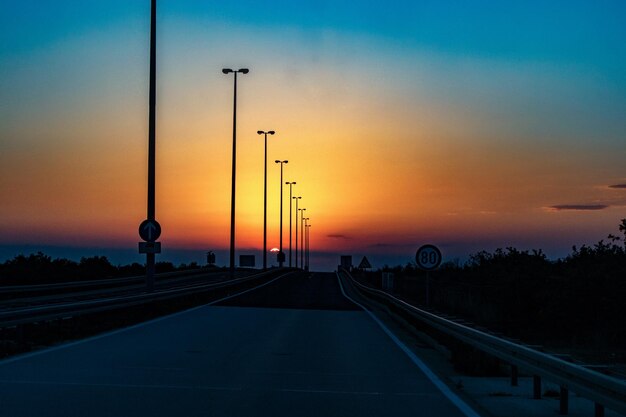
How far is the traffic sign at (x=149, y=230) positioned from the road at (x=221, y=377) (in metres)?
7.58

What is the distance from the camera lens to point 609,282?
86.1 feet

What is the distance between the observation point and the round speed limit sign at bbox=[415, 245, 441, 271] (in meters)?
24.2

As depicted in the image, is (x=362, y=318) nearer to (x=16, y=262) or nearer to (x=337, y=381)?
(x=337, y=381)

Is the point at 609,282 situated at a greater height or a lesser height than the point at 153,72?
lesser

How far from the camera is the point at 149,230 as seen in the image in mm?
28891

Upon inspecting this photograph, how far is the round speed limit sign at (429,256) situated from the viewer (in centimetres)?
2419

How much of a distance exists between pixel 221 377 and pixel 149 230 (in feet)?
54.7

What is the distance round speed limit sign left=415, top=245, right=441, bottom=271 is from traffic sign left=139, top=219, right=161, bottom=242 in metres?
9.63

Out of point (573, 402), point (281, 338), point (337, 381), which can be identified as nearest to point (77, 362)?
point (337, 381)

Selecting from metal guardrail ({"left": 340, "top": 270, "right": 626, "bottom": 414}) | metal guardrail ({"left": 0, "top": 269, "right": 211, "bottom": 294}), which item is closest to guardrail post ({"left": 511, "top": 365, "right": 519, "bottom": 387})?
metal guardrail ({"left": 340, "top": 270, "right": 626, "bottom": 414})

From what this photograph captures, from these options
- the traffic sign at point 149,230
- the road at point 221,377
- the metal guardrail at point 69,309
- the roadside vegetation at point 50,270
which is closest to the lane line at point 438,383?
the road at point 221,377

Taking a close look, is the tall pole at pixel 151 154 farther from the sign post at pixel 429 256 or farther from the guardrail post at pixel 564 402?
the guardrail post at pixel 564 402

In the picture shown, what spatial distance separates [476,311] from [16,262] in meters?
48.0

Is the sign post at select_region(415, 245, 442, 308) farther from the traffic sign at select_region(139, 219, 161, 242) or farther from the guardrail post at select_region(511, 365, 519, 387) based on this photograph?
the guardrail post at select_region(511, 365, 519, 387)
